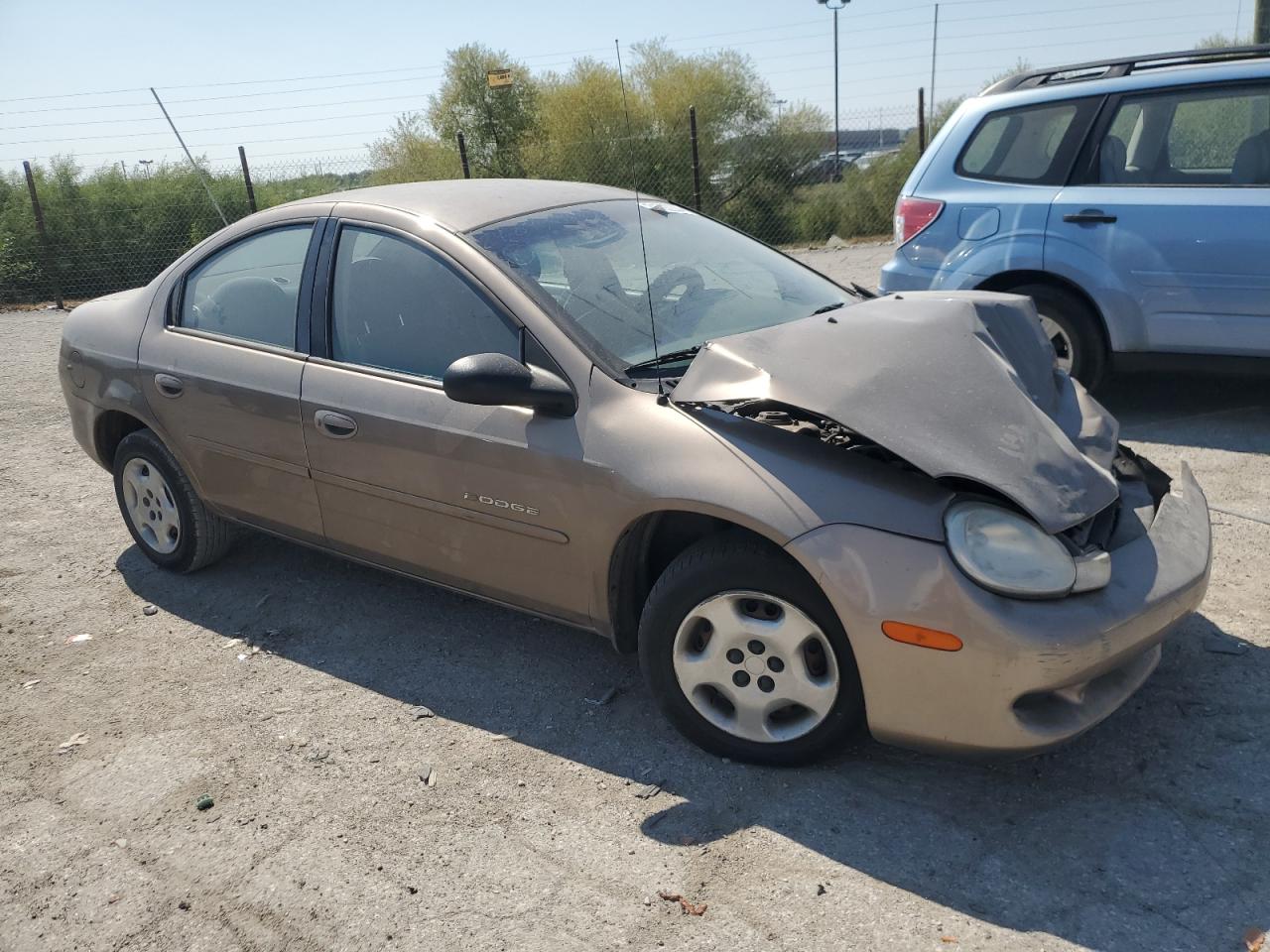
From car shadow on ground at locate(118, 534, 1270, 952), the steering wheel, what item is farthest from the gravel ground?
the steering wheel

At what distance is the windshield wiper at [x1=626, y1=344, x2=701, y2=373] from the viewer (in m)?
3.34

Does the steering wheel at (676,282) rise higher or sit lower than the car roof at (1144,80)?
lower

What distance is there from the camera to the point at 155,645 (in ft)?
13.8

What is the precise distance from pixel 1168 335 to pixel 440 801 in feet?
14.6

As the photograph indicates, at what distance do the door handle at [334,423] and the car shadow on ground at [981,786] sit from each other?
0.84 m

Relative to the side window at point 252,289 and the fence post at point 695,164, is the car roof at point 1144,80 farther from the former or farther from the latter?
the fence post at point 695,164

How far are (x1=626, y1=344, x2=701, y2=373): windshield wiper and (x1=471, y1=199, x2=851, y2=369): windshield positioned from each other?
1cm

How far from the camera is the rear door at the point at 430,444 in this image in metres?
3.32

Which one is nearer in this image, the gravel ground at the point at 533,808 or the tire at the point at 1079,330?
the gravel ground at the point at 533,808

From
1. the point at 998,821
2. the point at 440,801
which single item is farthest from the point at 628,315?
the point at 998,821

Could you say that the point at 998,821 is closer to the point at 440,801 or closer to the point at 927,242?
the point at 440,801

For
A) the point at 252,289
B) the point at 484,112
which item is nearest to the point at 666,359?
the point at 252,289

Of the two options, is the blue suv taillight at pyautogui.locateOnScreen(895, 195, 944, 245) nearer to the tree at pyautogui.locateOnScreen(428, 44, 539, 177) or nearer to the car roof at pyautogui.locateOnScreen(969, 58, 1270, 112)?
the car roof at pyautogui.locateOnScreen(969, 58, 1270, 112)

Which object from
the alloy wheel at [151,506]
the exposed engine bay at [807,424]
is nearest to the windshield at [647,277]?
the exposed engine bay at [807,424]
